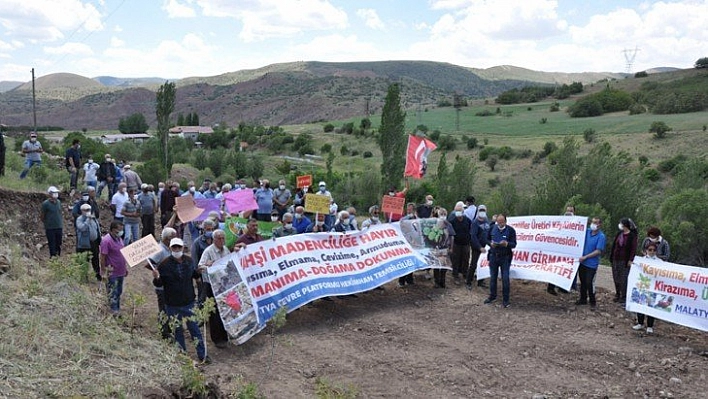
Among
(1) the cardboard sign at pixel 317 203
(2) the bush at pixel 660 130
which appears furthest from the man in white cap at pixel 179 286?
(2) the bush at pixel 660 130

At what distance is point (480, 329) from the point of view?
10.2m

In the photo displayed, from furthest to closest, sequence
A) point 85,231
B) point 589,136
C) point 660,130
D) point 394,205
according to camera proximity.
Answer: point 589,136 → point 660,130 → point 394,205 → point 85,231

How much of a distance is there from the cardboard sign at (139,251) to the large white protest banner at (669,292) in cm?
788

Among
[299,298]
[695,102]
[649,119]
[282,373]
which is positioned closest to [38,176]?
[299,298]

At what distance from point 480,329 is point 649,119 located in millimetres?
58267

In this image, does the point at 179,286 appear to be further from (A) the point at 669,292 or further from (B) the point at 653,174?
(B) the point at 653,174

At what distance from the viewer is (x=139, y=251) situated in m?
8.89

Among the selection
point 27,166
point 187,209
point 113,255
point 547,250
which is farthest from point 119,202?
point 547,250

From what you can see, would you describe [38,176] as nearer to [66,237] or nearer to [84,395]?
[66,237]

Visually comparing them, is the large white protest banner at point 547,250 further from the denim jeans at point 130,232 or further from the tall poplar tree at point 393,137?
the tall poplar tree at point 393,137

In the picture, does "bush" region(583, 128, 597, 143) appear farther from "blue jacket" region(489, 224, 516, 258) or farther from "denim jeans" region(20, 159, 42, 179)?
"denim jeans" region(20, 159, 42, 179)

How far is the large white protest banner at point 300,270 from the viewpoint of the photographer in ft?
30.3

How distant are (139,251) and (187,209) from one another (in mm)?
4350

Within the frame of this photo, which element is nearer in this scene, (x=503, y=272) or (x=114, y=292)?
(x=114, y=292)
